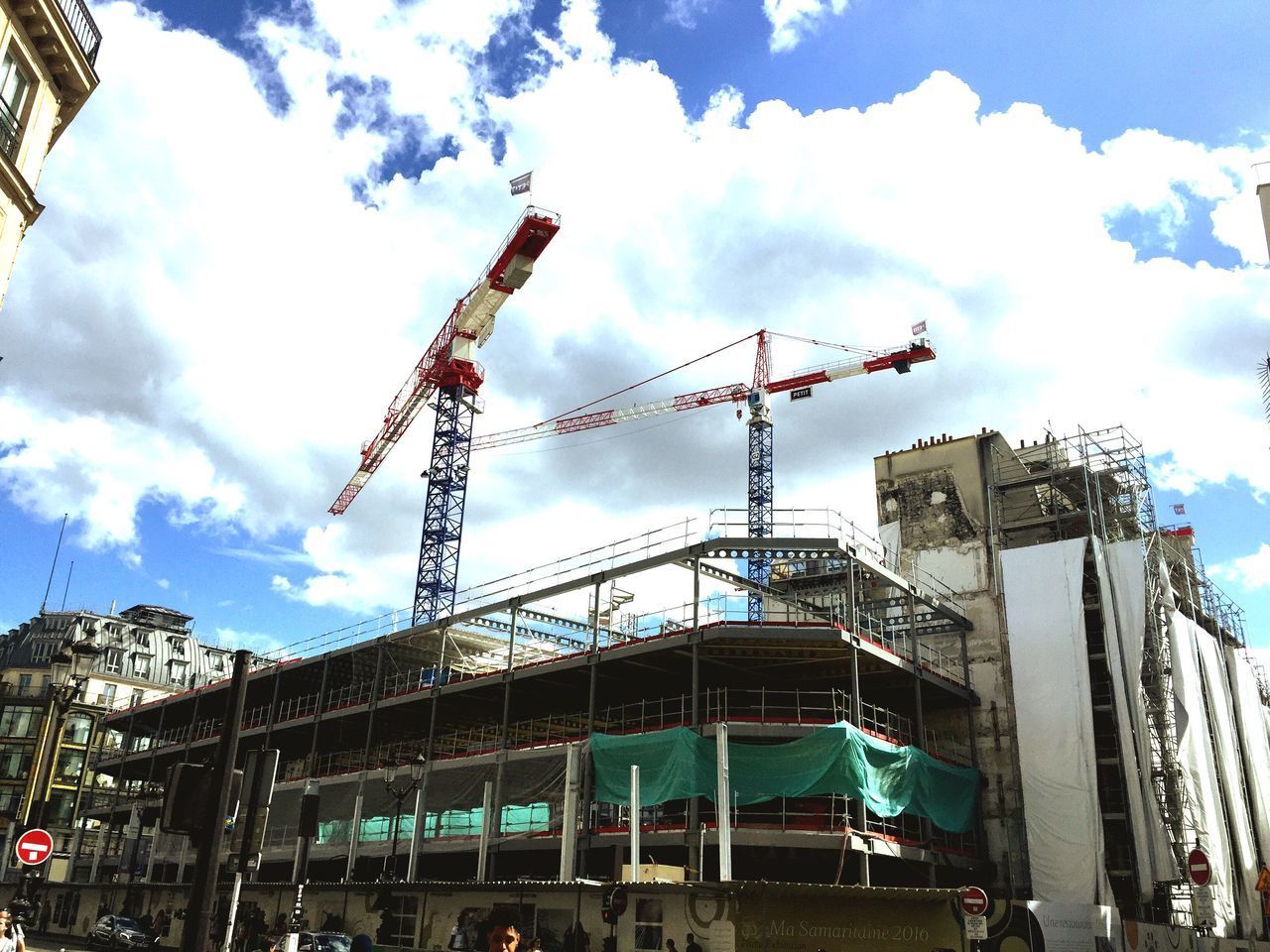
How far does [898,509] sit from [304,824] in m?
32.7

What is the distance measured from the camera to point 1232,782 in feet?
131

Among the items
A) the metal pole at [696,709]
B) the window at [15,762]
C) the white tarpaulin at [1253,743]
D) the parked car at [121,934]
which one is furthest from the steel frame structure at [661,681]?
the window at [15,762]

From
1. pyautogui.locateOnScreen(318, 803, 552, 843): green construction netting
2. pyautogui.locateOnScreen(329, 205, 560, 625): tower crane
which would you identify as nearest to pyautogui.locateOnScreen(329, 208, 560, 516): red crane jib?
pyautogui.locateOnScreen(329, 205, 560, 625): tower crane

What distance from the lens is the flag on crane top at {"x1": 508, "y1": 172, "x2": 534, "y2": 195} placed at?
66.5m

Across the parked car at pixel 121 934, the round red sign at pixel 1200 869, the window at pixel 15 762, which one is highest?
the window at pixel 15 762

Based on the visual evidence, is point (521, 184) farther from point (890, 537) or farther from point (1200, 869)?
point (1200, 869)

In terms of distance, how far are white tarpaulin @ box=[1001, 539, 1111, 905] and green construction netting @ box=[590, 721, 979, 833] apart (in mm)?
6364

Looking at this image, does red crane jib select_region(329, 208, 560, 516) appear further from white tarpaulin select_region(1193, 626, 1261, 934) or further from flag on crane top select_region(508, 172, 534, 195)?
white tarpaulin select_region(1193, 626, 1261, 934)

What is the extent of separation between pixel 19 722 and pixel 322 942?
229 ft

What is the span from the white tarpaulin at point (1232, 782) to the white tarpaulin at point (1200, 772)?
0.71 meters

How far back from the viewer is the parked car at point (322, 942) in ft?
78.1

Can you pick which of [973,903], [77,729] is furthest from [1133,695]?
[77,729]

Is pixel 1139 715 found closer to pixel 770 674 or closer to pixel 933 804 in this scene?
pixel 933 804

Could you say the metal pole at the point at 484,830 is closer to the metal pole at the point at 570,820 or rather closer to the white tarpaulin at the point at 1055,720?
the metal pole at the point at 570,820
